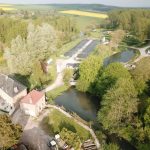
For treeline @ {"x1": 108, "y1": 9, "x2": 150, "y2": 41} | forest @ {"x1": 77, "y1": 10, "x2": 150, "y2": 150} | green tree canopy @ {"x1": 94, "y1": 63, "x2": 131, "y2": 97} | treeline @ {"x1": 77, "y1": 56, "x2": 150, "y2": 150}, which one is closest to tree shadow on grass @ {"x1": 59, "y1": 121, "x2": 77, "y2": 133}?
forest @ {"x1": 77, "y1": 10, "x2": 150, "y2": 150}

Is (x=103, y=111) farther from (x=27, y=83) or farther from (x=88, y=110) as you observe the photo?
(x=27, y=83)

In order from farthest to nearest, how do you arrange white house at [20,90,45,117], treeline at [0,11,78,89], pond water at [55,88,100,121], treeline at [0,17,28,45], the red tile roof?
treeline at [0,17,28,45], treeline at [0,11,78,89], pond water at [55,88,100,121], the red tile roof, white house at [20,90,45,117]

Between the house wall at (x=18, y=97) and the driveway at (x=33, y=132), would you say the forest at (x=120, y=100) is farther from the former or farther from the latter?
the house wall at (x=18, y=97)

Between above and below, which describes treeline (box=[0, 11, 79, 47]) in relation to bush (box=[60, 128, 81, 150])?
above

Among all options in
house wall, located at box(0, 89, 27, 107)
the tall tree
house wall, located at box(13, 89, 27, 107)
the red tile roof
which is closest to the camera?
the red tile roof

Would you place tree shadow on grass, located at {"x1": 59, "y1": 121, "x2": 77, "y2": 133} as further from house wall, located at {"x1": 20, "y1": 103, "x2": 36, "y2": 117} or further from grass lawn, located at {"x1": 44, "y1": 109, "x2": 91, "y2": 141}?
house wall, located at {"x1": 20, "y1": 103, "x2": 36, "y2": 117}

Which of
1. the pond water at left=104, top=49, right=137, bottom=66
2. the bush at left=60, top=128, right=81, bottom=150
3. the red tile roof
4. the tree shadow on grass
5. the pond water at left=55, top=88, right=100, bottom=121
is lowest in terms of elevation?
the pond water at left=55, top=88, right=100, bottom=121
